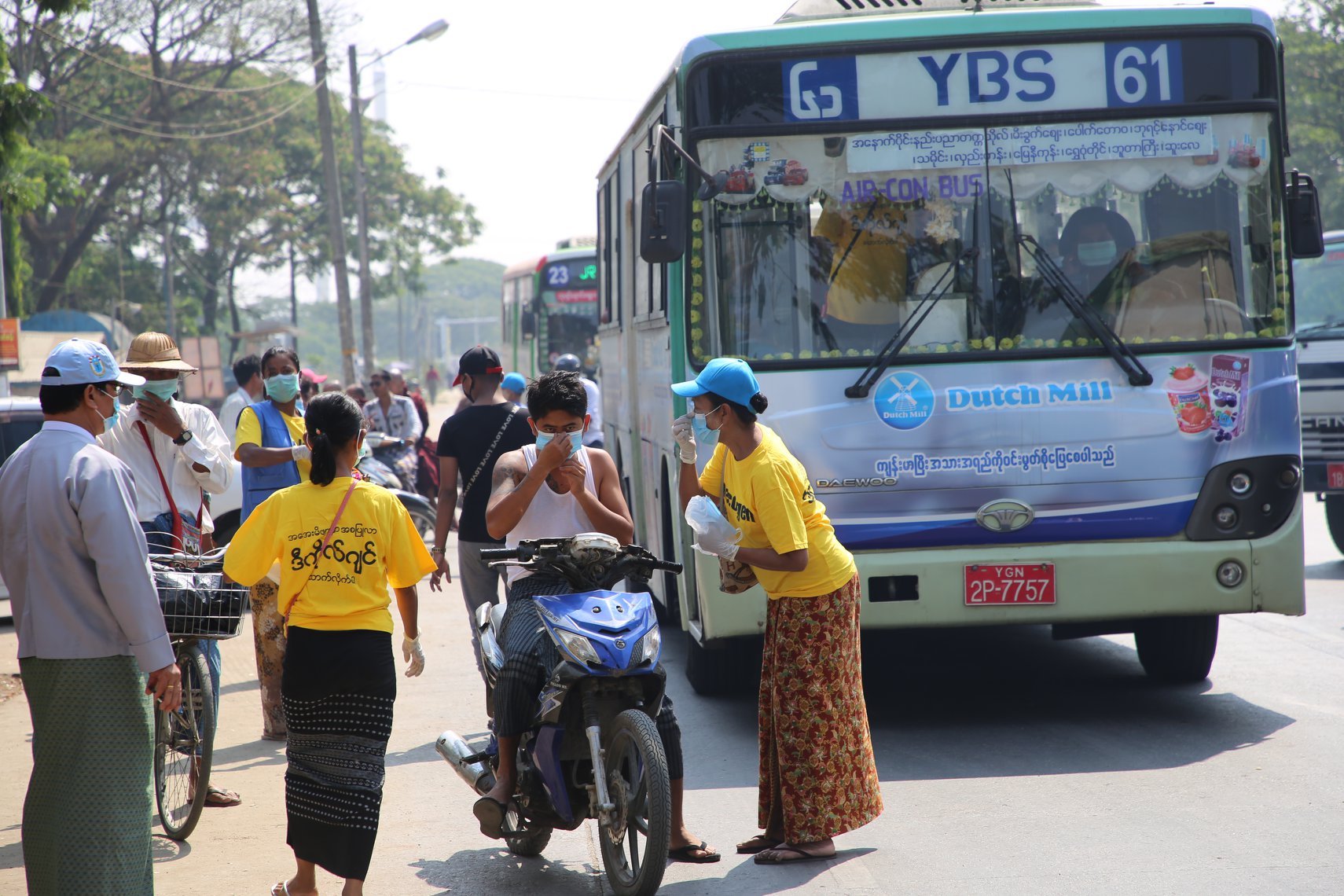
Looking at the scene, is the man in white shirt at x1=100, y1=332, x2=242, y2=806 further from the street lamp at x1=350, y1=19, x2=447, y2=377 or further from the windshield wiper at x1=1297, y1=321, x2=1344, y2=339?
the street lamp at x1=350, y1=19, x2=447, y2=377

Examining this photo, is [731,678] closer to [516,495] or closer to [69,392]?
[516,495]

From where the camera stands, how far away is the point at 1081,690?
7.59 metres

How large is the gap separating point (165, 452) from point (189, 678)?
1.04 metres

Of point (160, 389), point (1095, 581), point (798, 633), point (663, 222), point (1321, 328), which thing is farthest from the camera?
point (1321, 328)

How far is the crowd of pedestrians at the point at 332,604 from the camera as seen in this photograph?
381 cm

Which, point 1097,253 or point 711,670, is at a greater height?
point 1097,253

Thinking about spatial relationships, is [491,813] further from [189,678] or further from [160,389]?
[160,389]

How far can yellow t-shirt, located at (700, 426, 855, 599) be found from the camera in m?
4.77

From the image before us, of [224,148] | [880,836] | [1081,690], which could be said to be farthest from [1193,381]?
[224,148]

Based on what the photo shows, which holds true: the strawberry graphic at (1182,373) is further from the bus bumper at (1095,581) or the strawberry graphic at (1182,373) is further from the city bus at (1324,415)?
the city bus at (1324,415)

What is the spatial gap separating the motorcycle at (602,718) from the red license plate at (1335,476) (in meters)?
8.27

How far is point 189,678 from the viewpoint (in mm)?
5422

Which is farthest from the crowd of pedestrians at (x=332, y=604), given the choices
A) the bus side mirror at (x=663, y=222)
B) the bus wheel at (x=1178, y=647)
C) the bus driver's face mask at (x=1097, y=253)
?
the bus wheel at (x=1178, y=647)

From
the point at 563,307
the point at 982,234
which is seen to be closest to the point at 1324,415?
the point at 982,234
